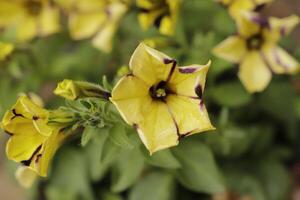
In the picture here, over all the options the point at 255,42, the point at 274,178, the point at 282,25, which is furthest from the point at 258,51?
the point at 274,178

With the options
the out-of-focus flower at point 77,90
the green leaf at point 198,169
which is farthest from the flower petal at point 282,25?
the out-of-focus flower at point 77,90

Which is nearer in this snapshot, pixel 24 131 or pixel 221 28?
pixel 24 131

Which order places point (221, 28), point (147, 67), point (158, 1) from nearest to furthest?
1. point (147, 67)
2. point (158, 1)
3. point (221, 28)

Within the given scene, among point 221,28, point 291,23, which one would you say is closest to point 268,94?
point 221,28

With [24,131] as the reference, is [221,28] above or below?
below

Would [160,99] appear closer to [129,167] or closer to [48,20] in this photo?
[129,167]

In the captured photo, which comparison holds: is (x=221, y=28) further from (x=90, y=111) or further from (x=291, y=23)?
(x=90, y=111)

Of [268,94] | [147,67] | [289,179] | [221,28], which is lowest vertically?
[289,179]
